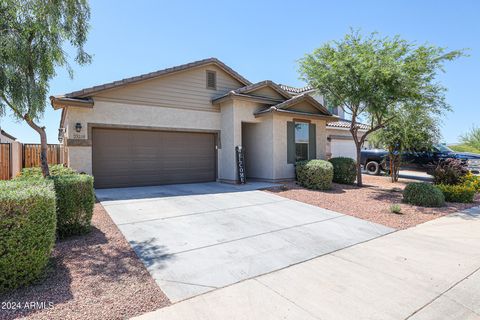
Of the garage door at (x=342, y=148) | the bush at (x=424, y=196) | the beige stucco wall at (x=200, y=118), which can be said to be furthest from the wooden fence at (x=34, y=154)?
the garage door at (x=342, y=148)

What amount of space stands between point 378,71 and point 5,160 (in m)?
16.3

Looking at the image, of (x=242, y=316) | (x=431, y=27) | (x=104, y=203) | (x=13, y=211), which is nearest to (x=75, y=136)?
(x=104, y=203)

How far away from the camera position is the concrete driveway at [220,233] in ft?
12.3

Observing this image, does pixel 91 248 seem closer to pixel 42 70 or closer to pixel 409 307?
pixel 42 70

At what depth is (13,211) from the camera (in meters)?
3.04

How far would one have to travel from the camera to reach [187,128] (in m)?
11.5

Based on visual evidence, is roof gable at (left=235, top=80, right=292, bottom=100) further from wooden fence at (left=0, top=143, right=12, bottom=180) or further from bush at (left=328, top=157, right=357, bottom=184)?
wooden fence at (left=0, top=143, right=12, bottom=180)

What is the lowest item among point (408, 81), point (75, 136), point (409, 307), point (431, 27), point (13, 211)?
point (409, 307)

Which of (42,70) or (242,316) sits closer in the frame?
Result: (242,316)

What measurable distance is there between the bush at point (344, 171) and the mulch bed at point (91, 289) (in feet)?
33.1

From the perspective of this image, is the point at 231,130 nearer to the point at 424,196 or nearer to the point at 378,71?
the point at 378,71

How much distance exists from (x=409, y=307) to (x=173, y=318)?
8.67ft

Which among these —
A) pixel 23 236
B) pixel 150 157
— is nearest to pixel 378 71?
pixel 150 157

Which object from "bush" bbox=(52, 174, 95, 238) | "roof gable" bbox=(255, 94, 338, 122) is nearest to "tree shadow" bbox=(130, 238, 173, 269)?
"bush" bbox=(52, 174, 95, 238)
